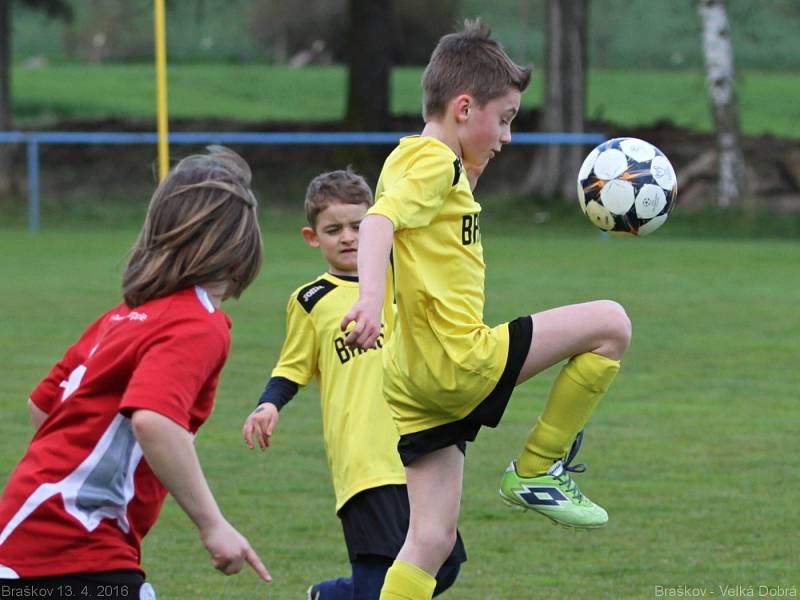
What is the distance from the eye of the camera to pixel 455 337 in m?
3.92

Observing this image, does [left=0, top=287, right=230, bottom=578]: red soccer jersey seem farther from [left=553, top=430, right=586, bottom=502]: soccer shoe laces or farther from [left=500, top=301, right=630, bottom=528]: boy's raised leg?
[left=553, top=430, right=586, bottom=502]: soccer shoe laces

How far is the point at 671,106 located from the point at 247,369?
32170 millimetres

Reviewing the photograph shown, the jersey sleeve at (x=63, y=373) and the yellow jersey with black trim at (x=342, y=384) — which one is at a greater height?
the jersey sleeve at (x=63, y=373)

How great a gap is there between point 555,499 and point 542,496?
0.13 ft

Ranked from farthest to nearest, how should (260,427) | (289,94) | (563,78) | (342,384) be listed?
1. (289,94)
2. (563,78)
3. (342,384)
4. (260,427)

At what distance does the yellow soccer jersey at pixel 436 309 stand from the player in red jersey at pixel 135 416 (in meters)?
0.82

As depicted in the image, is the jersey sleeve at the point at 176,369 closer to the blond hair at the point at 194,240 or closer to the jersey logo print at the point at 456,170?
the blond hair at the point at 194,240

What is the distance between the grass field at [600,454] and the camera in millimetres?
5262

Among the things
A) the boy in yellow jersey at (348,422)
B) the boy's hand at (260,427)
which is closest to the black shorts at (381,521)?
the boy in yellow jersey at (348,422)

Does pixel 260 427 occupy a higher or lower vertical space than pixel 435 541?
higher

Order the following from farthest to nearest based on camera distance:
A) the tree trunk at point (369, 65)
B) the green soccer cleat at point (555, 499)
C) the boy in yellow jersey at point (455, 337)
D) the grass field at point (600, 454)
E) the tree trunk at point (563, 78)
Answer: the tree trunk at point (369, 65) → the tree trunk at point (563, 78) → the grass field at point (600, 454) → the green soccer cleat at point (555, 499) → the boy in yellow jersey at point (455, 337)

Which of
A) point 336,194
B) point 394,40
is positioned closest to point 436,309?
point 336,194

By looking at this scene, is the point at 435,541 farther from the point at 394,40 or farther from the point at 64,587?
the point at 394,40

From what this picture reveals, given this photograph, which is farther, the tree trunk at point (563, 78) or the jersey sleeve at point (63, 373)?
the tree trunk at point (563, 78)
